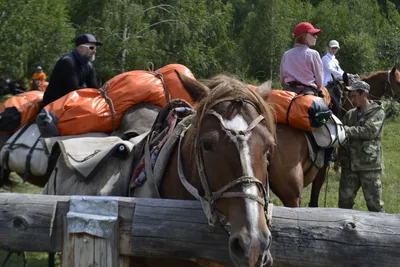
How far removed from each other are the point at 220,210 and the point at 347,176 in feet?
15.8

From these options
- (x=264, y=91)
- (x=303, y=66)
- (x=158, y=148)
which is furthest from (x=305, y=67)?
(x=264, y=91)

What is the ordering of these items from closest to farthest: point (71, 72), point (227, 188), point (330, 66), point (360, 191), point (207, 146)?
1. point (227, 188)
2. point (207, 146)
3. point (71, 72)
4. point (360, 191)
5. point (330, 66)

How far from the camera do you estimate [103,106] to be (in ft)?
17.3

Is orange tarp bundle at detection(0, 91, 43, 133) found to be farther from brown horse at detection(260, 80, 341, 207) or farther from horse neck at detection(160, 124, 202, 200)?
horse neck at detection(160, 124, 202, 200)

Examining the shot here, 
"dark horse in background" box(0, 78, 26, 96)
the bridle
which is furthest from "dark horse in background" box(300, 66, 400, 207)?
"dark horse in background" box(0, 78, 26, 96)

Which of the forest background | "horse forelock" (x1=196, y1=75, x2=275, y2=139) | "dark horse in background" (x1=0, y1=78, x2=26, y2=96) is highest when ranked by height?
"horse forelock" (x1=196, y1=75, x2=275, y2=139)

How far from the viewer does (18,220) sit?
110 inches

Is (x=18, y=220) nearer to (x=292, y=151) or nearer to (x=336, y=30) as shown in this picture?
(x=292, y=151)

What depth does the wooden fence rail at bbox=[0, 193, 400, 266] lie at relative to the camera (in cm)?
262

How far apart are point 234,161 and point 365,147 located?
461 centimetres

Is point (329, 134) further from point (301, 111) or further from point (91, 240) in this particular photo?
point (91, 240)

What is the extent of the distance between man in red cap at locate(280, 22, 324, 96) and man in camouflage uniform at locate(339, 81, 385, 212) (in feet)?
1.46

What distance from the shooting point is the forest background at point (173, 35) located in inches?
965

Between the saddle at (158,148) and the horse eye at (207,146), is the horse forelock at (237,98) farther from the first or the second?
the saddle at (158,148)
